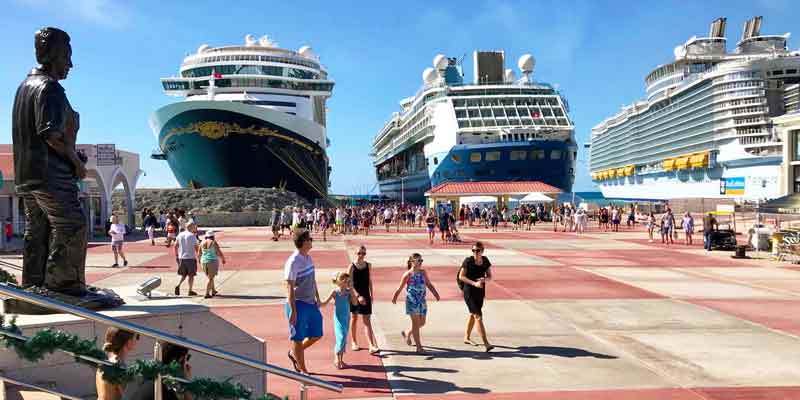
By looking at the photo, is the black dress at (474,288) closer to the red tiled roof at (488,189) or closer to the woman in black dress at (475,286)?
the woman in black dress at (475,286)

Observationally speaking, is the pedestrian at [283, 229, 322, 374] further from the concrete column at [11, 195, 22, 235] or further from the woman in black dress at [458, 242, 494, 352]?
the concrete column at [11, 195, 22, 235]

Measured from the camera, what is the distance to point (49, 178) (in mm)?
4270

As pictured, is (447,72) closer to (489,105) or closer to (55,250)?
(489,105)

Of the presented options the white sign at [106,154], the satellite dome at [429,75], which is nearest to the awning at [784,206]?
the white sign at [106,154]

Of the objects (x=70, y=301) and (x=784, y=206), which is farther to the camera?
(x=784, y=206)

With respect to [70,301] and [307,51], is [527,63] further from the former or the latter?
[70,301]

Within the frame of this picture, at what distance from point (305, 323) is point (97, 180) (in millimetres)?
23312

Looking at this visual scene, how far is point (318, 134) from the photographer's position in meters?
41.8

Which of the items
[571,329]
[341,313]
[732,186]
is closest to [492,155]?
[732,186]

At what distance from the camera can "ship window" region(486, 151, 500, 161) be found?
46.7m

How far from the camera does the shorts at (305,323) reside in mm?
5418

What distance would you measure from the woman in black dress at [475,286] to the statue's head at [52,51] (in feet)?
14.1

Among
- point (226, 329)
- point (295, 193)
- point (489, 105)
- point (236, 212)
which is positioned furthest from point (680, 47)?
point (226, 329)

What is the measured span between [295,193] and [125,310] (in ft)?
116
